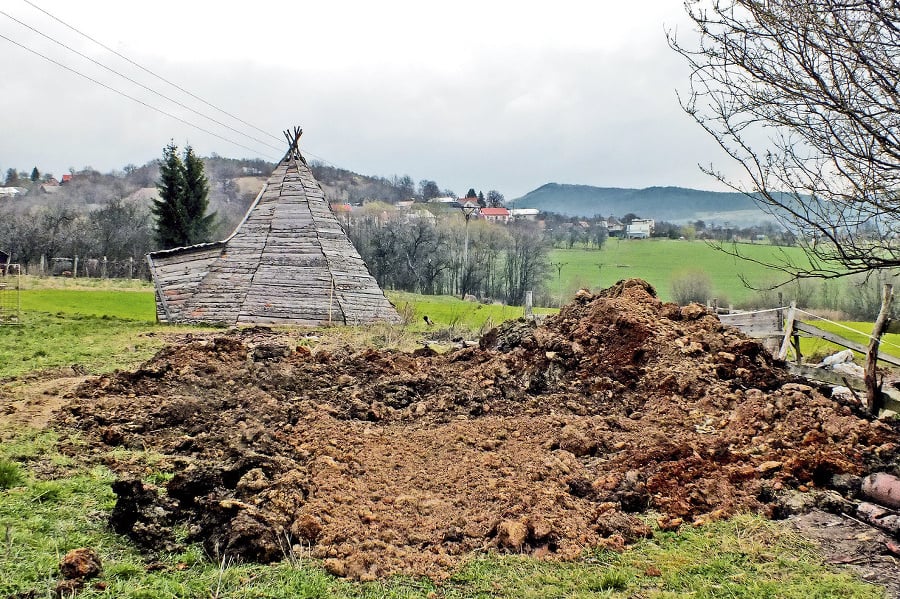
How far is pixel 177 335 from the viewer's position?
54.9ft

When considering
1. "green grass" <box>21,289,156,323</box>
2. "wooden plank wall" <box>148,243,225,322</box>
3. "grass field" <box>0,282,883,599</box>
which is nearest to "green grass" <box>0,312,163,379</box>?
"wooden plank wall" <box>148,243,225,322</box>

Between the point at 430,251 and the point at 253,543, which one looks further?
the point at 430,251

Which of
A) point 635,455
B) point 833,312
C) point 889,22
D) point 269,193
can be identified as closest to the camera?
point 889,22

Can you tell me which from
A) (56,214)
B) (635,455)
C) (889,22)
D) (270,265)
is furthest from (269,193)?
(56,214)

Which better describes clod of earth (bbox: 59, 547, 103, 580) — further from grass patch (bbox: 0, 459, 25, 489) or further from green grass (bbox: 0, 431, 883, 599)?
grass patch (bbox: 0, 459, 25, 489)

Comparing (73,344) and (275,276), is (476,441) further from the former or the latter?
(275,276)

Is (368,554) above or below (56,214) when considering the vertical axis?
below

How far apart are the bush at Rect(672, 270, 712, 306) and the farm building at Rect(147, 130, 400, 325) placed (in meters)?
16.7

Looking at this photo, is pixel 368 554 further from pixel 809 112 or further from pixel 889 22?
pixel 889 22

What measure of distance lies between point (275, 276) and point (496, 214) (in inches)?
2105

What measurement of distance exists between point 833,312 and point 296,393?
85.4 feet

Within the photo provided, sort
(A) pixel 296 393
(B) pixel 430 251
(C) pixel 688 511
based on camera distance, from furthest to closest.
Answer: (B) pixel 430 251
(A) pixel 296 393
(C) pixel 688 511

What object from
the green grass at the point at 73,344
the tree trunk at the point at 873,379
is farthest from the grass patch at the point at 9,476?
the tree trunk at the point at 873,379

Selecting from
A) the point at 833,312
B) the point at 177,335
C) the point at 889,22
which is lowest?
the point at 177,335
